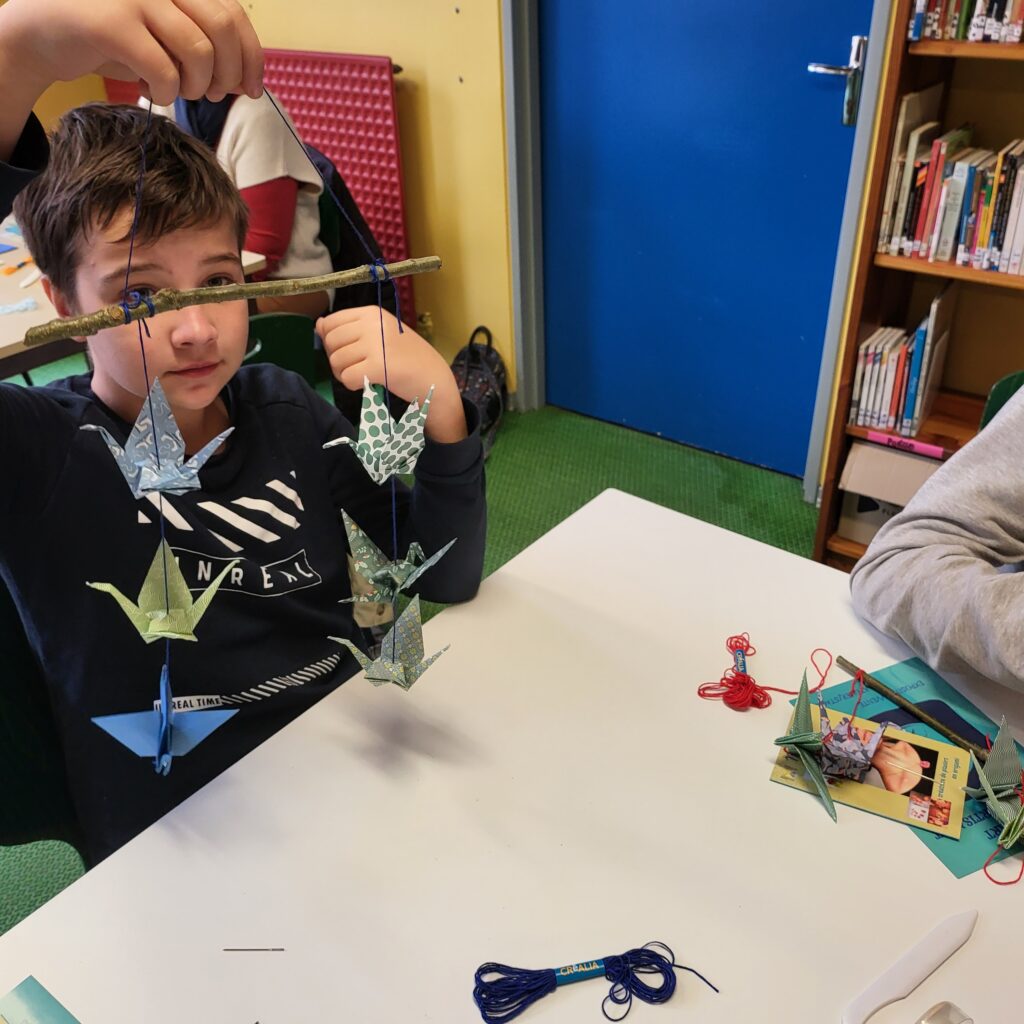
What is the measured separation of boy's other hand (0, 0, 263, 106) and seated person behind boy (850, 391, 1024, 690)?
0.80 metres

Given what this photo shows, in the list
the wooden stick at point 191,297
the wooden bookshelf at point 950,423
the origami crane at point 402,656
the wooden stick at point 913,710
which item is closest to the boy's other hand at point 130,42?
the wooden stick at point 191,297

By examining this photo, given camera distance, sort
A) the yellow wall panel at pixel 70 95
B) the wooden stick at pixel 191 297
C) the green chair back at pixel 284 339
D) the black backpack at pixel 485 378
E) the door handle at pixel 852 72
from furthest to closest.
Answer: the yellow wall panel at pixel 70 95
the black backpack at pixel 485 378
the door handle at pixel 852 72
the green chair back at pixel 284 339
the wooden stick at pixel 191 297

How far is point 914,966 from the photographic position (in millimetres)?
684

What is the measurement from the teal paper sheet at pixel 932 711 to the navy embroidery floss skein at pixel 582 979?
0.26 m

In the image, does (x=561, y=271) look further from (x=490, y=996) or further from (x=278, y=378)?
(x=490, y=996)

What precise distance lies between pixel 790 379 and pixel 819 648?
158cm

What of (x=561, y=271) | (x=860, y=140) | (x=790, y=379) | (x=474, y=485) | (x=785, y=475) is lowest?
(x=785, y=475)

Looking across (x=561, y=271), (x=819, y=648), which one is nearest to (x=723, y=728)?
(x=819, y=648)

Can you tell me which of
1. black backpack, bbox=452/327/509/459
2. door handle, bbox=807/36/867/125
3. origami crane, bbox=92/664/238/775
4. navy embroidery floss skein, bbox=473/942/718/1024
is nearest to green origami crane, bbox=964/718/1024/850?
navy embroidery floss skein, bbox=473/942/718/1024

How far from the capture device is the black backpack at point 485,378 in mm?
2756

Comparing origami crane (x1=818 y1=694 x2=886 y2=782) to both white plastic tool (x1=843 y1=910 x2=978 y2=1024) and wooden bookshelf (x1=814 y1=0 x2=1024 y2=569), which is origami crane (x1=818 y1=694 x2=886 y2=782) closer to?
white plastic tool (x1=843 y1=910 x2=978 y2=1024)

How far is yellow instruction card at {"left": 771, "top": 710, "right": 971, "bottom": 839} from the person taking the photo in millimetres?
808

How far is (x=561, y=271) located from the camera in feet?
9.01

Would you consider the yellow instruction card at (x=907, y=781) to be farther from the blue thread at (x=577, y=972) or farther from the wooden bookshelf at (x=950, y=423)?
the wooden bookshelf at (x=950, y=423)
